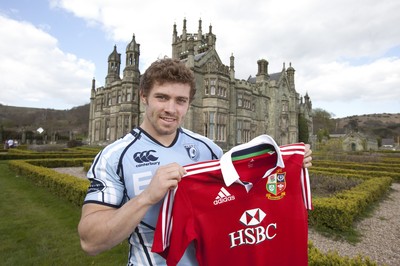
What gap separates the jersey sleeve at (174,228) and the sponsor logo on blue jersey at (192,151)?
0.40 meters

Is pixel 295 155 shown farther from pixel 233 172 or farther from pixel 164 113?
pixel 164 113

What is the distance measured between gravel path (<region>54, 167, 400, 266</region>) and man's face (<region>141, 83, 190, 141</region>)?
541 centimetres

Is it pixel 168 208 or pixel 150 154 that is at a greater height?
pixel 150 154

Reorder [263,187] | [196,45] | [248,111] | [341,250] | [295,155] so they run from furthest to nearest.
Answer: [196,45], [248,111], [341,250], [295,155], [263,187]

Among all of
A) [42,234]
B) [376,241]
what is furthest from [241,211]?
[376,241]

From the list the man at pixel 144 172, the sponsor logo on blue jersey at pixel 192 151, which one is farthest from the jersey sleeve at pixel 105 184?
the sponsor logo on blue jersey at pixel 192 151

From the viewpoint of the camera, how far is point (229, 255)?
197cm

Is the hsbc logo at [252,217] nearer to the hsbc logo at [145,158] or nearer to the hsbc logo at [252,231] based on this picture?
the hsbc logo at [252,231]

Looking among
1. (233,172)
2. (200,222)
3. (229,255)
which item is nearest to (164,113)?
(233,172)

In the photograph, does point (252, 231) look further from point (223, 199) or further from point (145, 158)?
point (145, 158)

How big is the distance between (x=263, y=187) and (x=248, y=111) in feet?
96.3

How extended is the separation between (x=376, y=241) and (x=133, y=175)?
704cm

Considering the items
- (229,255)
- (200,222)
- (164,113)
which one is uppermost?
(164,113)

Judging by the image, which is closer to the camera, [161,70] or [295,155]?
[161,70]
